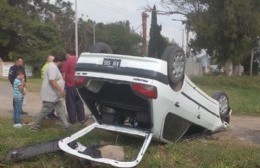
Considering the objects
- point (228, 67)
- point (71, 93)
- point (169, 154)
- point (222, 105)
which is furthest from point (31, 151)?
point (228, 67)

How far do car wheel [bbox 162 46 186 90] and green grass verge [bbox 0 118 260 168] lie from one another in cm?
112

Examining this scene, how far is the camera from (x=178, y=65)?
25.5 feet

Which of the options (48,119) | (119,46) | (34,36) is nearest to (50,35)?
(34,36)

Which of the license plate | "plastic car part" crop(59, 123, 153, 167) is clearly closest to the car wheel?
the license plate

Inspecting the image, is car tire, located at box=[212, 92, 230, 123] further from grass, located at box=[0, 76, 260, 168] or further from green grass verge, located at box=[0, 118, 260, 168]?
green grass verge, located at box=[0, 118, 260, 168]

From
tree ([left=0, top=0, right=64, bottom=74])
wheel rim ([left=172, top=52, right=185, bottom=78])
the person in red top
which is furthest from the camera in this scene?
tree ([left=0, top=0, right=64, bottom=74])

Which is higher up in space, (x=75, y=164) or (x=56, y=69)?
(x=56, y=69)

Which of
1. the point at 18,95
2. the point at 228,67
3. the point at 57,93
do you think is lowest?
the point at 228,67

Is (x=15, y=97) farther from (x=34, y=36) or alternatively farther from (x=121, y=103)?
(x=34, y=36)

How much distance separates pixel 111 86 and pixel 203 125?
209 cm

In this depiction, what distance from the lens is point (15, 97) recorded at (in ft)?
35.3

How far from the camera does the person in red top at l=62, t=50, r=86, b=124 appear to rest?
1054 centimetres

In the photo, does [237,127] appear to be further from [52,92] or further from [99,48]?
[99,48]

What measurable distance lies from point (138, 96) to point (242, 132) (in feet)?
13.4
